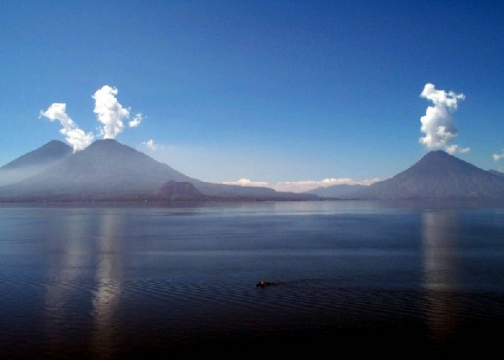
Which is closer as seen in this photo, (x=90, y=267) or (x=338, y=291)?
(x=338, y=291)

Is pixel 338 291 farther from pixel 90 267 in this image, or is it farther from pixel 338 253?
pixel 90 267

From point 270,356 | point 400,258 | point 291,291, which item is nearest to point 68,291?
point 291,291

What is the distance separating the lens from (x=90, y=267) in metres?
26.7

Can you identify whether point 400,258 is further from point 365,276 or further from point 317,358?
point 317,358

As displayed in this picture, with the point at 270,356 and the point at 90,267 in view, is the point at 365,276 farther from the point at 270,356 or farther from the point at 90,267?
the point at 90,267

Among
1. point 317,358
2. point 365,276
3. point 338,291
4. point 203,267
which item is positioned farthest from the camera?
point 203,267

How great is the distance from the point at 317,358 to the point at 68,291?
42.3 feet

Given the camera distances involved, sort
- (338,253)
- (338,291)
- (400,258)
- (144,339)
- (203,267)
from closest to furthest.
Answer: (144,339) → (338,291) → (203,267) → (400,258) → (338,253)

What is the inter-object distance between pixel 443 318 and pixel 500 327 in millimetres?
1777

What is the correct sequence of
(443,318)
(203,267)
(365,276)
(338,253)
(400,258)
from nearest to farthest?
(443,318) → (365,276) → (203,267) → (400,258) → (338,253)

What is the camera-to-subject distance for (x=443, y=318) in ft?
51.2

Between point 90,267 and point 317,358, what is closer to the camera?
point 317,358

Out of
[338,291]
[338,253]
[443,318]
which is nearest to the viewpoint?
[443,318]

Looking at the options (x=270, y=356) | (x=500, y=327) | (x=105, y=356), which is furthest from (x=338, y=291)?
(x=105, y=356)
